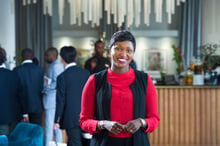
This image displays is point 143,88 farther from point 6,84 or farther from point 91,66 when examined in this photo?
point 91,66

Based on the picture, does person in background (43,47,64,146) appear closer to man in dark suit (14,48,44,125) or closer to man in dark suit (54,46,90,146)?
man in dark suit (14,48,44,125)

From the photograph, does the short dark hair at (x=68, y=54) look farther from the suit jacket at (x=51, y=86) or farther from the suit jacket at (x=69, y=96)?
the suit jacket at (x=51, y=86)

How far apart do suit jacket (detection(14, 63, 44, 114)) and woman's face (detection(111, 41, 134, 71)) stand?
3502 mm

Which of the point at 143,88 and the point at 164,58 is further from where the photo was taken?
the point at 164,58

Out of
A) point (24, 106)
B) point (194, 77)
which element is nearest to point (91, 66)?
point (24, 106)

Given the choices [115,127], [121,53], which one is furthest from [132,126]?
[121,53]

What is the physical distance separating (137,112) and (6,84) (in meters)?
2.92

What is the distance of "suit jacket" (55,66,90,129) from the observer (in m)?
4.01

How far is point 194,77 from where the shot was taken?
6.14 meters

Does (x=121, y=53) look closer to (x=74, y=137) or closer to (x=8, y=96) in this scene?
(x=74, y=137)

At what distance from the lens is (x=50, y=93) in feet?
17.9

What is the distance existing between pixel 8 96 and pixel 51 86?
38.8 inches

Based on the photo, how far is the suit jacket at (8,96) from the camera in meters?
4.37

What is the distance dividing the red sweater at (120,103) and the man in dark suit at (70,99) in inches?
83.9
